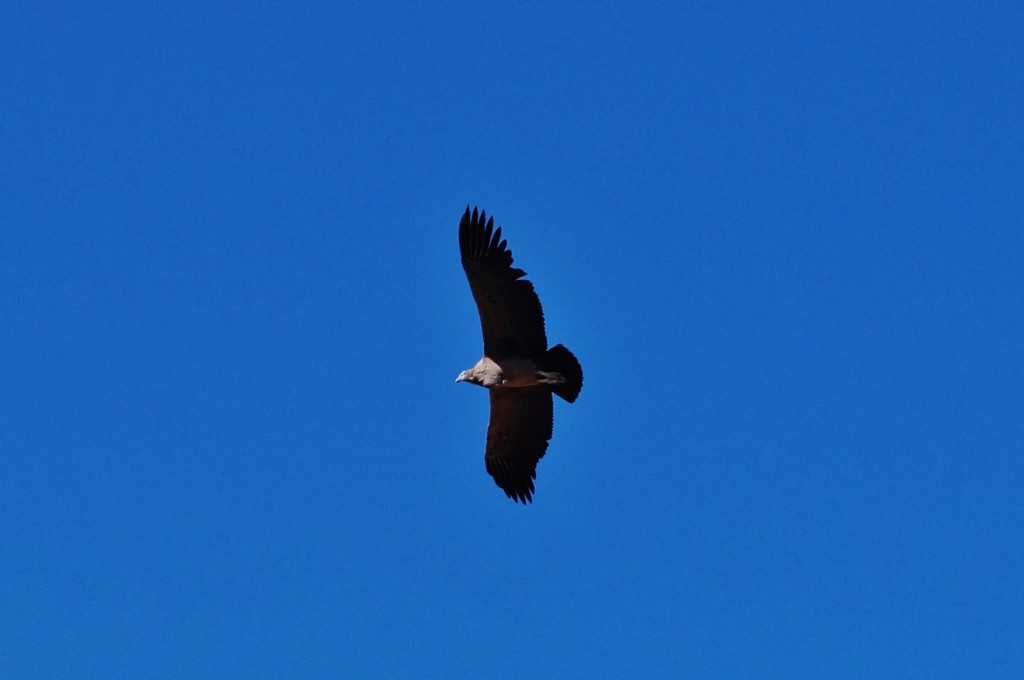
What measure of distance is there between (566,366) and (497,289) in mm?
1686

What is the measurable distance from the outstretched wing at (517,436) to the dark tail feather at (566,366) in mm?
700

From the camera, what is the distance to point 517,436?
2922 cm

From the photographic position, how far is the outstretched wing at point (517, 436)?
28.6 m

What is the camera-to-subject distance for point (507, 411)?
28.8m

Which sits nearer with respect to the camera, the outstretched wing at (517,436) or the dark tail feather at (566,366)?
the dark tail feather at (566,366)

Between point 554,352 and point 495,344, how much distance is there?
3.16 feet

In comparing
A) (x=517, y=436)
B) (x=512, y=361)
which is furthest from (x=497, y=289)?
(x=517, y=436)

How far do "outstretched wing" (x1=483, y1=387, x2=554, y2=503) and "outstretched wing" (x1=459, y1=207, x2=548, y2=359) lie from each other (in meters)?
1.23

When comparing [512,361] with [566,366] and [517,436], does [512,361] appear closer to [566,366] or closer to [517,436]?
[566,366]

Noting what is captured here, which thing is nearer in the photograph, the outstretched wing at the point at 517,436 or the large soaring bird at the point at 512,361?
the large soaring bird at the point at 512,361

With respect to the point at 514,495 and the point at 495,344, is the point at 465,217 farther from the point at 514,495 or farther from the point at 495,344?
the point at 514,495

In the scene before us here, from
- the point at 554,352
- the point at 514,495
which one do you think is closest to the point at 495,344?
the point at 554,352

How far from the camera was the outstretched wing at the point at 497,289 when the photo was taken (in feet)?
88.5

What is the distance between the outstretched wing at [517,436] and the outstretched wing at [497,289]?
123 centimetres
